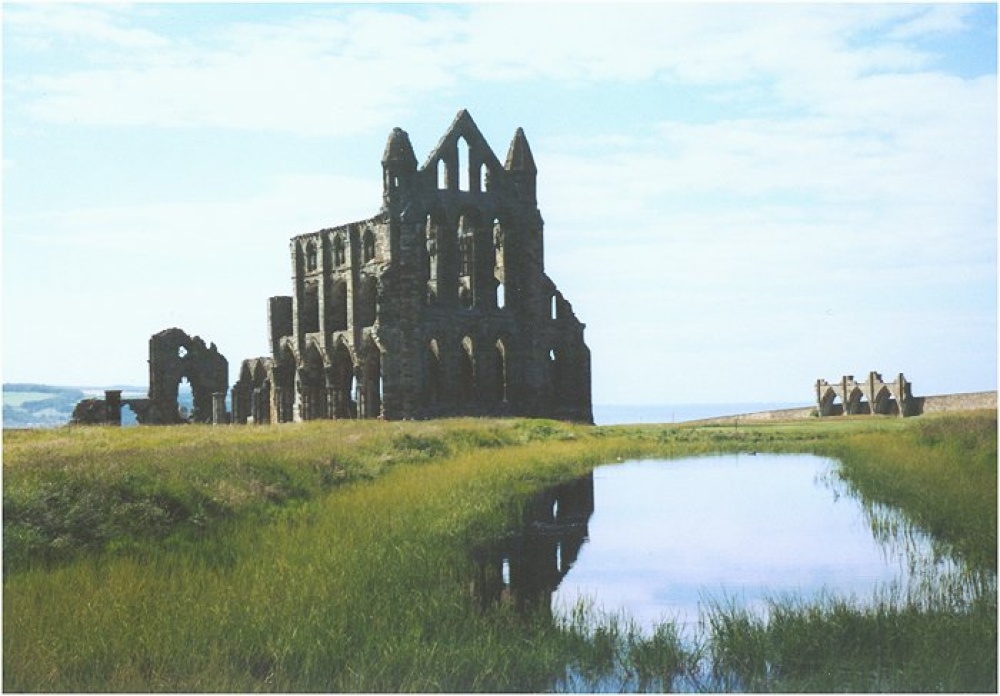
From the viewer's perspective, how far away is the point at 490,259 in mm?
68875

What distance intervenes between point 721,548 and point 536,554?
3242mm

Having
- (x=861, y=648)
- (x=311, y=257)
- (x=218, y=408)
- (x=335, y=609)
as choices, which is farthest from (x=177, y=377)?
(x=861, y=648)

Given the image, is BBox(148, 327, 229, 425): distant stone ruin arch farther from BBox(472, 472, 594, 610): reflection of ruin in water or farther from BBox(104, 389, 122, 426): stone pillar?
BBox(472, 472, 594, 610): reflection of ruin in water

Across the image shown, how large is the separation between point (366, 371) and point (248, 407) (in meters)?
19.4

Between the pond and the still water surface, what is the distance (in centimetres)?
3

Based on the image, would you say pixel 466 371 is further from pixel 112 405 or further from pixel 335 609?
pixel 335 609

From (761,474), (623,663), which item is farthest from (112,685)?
(761,474)

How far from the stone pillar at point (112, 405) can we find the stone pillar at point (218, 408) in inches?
239

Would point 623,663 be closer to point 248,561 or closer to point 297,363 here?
point 248,561

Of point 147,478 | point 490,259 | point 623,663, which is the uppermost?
point 490,259

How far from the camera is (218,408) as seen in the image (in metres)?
75.4

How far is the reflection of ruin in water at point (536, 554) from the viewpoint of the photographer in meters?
17.1

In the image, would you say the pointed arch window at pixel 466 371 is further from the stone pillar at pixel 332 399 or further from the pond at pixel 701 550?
the pond at pixel 701 550

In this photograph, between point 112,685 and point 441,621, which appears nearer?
point 112,685
